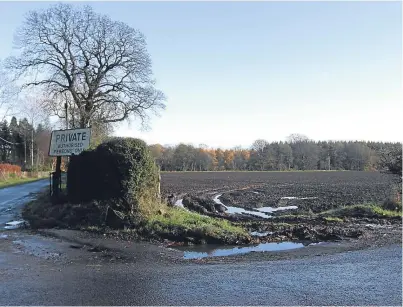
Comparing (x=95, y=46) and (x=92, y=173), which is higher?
(x=95, y=46)

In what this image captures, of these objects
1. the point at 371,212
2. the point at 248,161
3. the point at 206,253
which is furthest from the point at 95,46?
the point at 248,161

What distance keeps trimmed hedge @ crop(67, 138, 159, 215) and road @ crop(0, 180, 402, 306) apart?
151 inches

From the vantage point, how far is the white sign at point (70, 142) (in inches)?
649

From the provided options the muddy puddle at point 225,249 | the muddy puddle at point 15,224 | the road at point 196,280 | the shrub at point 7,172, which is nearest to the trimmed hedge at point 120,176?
the muddy puddle at point 15,224

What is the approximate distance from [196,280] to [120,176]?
688cm

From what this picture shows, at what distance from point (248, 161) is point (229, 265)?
433 feet

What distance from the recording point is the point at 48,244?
407 inches

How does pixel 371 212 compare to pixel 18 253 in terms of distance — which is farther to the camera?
pixel 371 212

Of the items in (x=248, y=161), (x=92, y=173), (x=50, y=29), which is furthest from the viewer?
(x=248, y=161)

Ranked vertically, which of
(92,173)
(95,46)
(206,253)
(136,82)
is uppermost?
(95,46)

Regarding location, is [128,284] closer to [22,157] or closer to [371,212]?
[371,212]

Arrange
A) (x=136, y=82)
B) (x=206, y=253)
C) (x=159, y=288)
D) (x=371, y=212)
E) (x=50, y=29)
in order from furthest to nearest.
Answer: (x=136, y=82)
(x=50, y=29)
(x=371, y=212)
(x=206, y=253)
(x=159, y=288)

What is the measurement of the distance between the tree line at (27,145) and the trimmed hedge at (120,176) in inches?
1880

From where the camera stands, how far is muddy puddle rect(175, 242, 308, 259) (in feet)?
32.7
